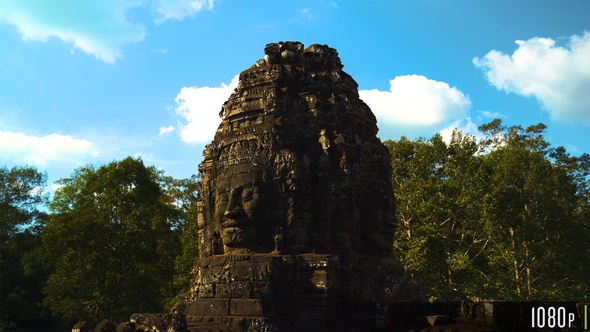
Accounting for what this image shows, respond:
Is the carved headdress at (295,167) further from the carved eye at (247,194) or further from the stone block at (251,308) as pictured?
the stone block at (251,308)

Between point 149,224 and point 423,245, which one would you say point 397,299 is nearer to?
point 423,245

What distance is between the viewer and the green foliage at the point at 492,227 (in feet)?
74.8

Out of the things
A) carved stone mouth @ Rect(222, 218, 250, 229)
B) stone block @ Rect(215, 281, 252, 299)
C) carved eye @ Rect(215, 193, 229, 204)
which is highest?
carved eye @ Rect(215, 193, 229, 204)

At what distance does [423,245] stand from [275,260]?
43.9ft

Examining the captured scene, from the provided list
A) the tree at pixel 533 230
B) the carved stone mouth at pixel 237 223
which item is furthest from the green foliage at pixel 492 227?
the carved stone mouth at pixel 237 223

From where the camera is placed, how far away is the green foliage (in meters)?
22.8

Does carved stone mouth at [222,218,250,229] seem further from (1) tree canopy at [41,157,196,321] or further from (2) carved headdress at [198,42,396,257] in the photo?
(1) tree canopy at [41,157,196,321]

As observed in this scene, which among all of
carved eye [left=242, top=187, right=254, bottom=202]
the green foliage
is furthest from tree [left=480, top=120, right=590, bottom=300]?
carved eye [left=242, top=187, right=254, bottom=202]

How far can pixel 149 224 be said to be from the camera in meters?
28.2

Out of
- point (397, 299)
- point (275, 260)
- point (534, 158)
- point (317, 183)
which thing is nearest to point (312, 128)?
point (317, 183)

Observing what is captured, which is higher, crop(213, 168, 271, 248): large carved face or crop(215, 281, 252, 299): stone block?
crop(213, 168, 271, 248): large carved face

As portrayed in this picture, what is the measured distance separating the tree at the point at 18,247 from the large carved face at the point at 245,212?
19.7 metres

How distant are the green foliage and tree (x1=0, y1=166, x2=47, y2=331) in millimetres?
18221

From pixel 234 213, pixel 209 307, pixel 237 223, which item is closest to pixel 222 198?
pixel 234 213
